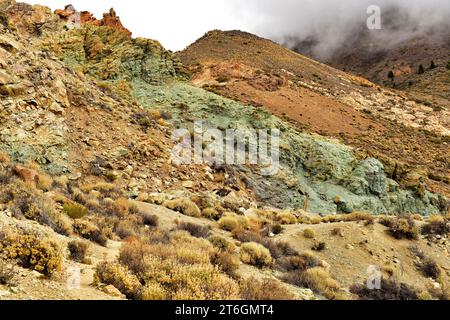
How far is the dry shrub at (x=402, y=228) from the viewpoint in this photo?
14609 millimetres

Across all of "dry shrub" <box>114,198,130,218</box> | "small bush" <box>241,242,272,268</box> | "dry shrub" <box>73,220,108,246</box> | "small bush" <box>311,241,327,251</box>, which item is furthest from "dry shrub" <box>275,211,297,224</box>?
"dry shrub" <box>73,220,108,246</box>

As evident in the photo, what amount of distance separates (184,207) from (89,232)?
18.2 ft

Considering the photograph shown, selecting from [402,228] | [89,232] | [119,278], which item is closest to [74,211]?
[89,232]

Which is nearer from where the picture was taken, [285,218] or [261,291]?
[261,291]

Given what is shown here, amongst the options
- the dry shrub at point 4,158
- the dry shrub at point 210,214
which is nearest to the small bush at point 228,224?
the dry shrub at point 210,214

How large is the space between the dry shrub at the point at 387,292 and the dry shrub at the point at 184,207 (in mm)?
6777

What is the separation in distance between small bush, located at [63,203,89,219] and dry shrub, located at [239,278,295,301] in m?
5.68

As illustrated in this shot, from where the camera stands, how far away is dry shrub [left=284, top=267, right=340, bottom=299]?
9.31m

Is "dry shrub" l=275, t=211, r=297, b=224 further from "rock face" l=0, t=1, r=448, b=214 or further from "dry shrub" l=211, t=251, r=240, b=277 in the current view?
"dry shrub" l=211, t=251, r=240, b=277

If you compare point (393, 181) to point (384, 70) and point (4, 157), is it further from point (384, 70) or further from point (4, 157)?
point (384, 70)

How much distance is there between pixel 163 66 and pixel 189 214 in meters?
17.6

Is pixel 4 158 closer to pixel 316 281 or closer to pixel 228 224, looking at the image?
pixel 228 224

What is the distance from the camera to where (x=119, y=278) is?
7.05 meters

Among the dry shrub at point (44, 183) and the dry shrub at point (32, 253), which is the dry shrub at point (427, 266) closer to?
the dry shrub at point (32, 253)
